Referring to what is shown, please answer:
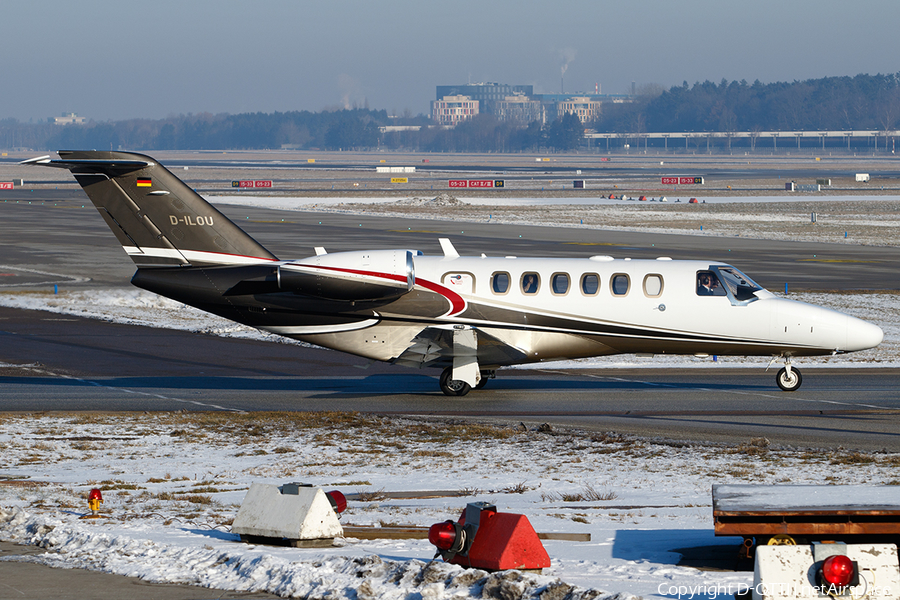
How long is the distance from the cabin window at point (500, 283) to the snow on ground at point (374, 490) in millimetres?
4157

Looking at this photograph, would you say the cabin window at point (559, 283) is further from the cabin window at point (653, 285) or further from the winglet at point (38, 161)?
the winglet at point (38, 161)

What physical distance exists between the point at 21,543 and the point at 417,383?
15705 millimetres

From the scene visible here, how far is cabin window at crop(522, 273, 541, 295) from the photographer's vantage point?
24719 millimetres

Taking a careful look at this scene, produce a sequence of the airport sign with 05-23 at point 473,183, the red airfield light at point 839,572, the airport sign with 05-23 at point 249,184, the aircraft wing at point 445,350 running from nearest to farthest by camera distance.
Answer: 1. the red airfield light at point 839,572
2. the aircraft wing at point 445,350
3. the airport sign with 05-23 at point 249,184
4. the airport sign with 05-23 at point 473,183

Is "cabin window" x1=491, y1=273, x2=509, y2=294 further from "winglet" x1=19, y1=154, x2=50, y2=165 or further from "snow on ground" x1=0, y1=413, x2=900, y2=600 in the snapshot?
"winglet" x1=19, y1=154, x2=50, y2=165

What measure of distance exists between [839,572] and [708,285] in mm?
16606

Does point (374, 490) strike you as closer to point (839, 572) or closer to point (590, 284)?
point (839, 572)

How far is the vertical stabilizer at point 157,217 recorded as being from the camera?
23.9 metres

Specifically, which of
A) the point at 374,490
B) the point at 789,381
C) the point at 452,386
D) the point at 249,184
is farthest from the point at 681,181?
the point at 374,490

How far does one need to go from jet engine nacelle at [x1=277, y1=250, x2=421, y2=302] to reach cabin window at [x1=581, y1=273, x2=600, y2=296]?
12.6 feet

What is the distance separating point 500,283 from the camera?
976 inches

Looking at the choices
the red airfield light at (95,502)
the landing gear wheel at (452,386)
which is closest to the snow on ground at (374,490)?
the red airfield light at (95,502)

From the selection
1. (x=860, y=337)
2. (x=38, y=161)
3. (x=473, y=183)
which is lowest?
(x=860, y=337)

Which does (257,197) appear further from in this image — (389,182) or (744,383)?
(744,383)
